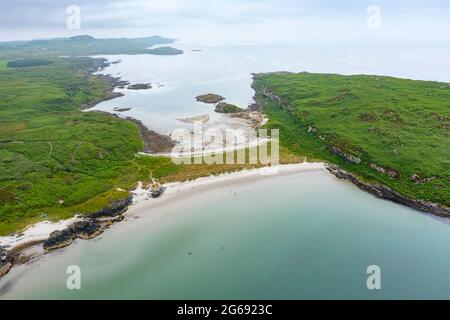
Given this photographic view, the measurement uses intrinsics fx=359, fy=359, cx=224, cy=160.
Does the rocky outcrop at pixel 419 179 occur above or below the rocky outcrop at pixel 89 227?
above

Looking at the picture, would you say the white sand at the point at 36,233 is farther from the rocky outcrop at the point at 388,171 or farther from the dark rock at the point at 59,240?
the rocky outcrop at the point at 388,171

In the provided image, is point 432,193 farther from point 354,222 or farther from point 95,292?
point 95,292

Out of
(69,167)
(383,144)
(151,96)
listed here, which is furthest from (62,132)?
(383,144)

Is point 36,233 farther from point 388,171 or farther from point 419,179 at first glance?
point 419,179

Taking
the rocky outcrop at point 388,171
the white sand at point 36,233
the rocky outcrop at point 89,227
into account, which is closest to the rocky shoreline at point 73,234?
the rocky outcrop at point 89,227

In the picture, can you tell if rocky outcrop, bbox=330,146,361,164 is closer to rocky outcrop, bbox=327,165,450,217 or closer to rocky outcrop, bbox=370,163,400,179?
rocky outcrop, bbox=370,163,400,179

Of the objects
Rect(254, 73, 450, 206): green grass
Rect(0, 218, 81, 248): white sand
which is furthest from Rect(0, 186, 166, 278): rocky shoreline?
Rect(254, 73, 450, 206): green grass
